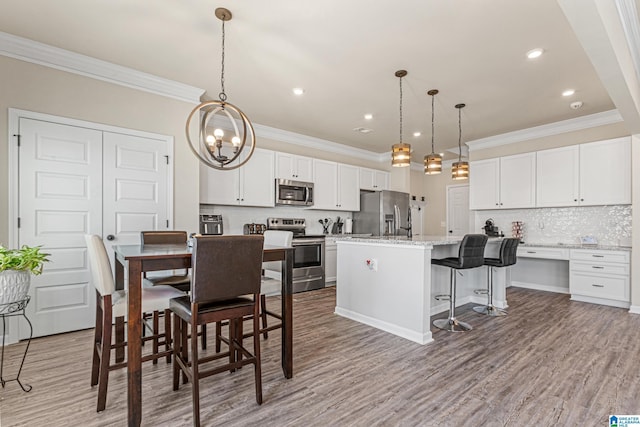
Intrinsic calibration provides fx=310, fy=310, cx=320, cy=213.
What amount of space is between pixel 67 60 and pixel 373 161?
216 inches

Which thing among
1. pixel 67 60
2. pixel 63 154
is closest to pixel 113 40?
pixel 67 60

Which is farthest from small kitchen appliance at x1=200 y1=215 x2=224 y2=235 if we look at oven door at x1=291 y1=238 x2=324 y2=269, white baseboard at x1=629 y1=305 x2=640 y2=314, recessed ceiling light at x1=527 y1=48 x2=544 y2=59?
white baseboard at x1=629 y1=305 x2=640 y2=314

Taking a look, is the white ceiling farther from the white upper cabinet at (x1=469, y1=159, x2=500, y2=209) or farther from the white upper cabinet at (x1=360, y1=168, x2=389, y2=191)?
the white upper cabinet at (x1=360, y1=168, x2=389, y2=191)

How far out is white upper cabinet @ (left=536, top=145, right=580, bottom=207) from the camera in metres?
4.76

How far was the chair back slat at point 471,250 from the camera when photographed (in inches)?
124

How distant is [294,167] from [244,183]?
3.29ft

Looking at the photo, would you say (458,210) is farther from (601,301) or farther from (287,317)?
(287,317)

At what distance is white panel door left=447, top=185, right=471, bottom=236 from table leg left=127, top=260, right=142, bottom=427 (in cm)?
706

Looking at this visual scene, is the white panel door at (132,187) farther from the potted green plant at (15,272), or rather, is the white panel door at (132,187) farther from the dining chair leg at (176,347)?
the dining chair leg at (176,347)

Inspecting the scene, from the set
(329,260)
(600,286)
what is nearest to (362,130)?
(329,260)

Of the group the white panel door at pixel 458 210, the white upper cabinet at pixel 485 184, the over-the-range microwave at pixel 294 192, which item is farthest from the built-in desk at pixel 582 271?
the over-the-range microwave at pixel 294 192

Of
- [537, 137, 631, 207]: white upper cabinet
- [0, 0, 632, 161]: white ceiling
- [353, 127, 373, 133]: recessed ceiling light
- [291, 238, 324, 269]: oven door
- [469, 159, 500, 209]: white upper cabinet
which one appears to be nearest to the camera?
[0, 0, 632, 161]: white ceiling

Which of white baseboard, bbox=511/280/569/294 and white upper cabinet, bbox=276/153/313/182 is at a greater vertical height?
white upper cabinet, bbox=276/153/313/182

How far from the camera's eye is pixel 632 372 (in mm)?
2352
